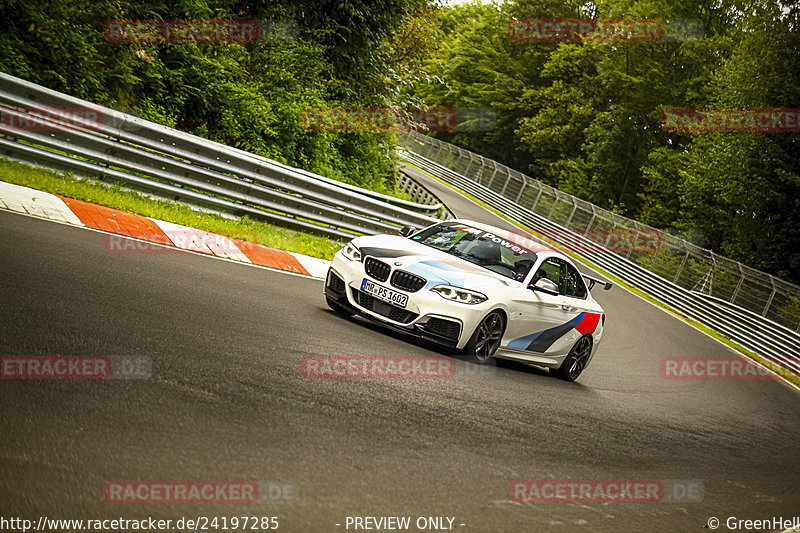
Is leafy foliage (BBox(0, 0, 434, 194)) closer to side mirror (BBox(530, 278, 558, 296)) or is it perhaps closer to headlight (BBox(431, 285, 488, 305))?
headlight (BBox(431, 285, 488, 305))

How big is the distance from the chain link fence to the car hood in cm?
1605

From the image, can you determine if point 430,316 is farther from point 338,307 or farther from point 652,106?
point 652,106

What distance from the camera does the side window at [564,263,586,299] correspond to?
10.6m

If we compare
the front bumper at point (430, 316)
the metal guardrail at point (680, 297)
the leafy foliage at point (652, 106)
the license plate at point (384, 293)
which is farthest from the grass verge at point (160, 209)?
the metal guardrail at point (680, 297)

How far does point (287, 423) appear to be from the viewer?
15.4 ft

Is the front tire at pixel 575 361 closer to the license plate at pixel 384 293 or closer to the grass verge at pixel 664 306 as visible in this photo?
the license plate at pixel 384 293

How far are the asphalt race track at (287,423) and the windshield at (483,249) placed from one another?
124 cm

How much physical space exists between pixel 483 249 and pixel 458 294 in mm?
1487

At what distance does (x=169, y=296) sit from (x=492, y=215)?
34.7 m

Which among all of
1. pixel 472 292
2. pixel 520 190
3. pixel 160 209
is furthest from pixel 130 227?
pixel 520 190

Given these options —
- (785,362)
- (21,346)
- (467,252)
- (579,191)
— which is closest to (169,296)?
(21,346)

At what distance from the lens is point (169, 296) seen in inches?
284

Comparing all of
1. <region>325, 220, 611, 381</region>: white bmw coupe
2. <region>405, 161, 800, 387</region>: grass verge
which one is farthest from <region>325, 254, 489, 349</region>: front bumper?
<region>405, 161, 800, 387</region>: grass verge

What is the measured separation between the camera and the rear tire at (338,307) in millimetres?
9067
